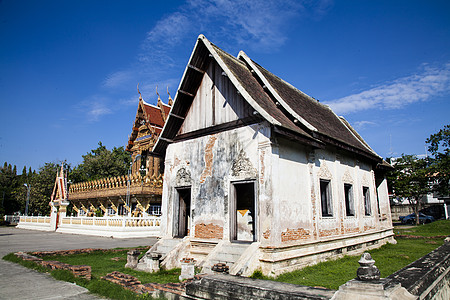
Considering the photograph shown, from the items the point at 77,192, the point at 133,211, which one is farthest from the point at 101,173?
the point at 133,211

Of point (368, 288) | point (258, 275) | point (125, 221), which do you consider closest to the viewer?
point (368, 288)

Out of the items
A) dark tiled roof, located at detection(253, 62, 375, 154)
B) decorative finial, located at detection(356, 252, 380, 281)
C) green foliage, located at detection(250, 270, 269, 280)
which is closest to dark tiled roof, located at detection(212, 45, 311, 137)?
dark tiled roof, located at detection(253, 62, 375, 154)

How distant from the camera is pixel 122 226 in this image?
75.3 feet

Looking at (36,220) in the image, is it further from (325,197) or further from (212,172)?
(325,197)

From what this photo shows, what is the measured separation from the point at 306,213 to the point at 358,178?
5.53m

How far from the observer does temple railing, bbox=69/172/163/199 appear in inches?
973

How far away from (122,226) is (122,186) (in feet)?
15.2

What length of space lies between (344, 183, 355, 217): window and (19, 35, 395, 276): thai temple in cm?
5

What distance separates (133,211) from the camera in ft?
88.9

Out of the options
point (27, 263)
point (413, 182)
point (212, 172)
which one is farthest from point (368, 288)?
point (413, 182)

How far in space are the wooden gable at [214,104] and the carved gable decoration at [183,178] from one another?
1.61 meters

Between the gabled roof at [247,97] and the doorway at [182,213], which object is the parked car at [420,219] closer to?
the gabled roof at [247,97]

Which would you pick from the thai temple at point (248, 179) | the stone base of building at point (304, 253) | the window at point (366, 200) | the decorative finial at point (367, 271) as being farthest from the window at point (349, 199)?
the decorative finial at point (367, 271)

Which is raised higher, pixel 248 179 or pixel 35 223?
pixel 248 179
